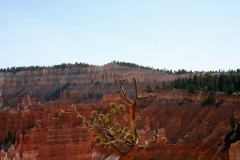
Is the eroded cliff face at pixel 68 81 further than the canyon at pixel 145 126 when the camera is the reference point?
Yes

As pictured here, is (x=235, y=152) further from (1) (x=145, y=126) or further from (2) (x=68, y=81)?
(2) (x=68, y=81)

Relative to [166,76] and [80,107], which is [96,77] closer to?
[166,76]

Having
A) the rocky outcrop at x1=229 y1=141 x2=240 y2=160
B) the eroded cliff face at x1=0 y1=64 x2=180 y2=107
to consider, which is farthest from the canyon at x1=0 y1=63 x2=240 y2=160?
the eroded cliff face at x1=0 y1=64 x2=180 y2=107

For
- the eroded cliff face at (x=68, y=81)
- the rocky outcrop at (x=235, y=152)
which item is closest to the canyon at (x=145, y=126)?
the rocky outcrop at (x=235, y=152)

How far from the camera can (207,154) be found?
4081 centimetres

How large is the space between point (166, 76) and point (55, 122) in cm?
8995

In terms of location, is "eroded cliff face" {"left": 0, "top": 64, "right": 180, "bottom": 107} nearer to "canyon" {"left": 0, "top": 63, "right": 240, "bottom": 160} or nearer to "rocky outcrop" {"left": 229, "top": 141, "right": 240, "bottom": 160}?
"canyon" {"left": 0, "top": 63, "right": 240, "bottom": 160}

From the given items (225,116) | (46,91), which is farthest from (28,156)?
(46,91)

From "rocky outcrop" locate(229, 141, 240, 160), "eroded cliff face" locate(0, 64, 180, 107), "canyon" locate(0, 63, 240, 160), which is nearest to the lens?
"rocky outcrop" locate(229, 141, 240, 160)

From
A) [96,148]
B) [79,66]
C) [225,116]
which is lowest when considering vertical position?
[96,148]

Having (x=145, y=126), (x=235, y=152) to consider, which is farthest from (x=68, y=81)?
(x=235, y=152)

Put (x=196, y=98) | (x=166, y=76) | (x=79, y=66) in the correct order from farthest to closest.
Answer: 1. (x=79, y=66)
2. (x=166, y=76)
3. (x=196, y=98)

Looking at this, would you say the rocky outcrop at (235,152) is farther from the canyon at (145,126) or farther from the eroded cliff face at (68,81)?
the eroded cliff face at (68,81)

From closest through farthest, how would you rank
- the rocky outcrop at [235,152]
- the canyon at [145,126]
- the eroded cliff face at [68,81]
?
the rocky outcrop at [235,152], the canyon at [145,126], the eroded cliff face at [68,81]
